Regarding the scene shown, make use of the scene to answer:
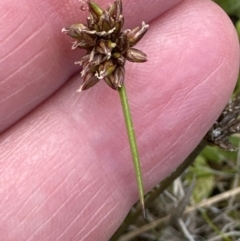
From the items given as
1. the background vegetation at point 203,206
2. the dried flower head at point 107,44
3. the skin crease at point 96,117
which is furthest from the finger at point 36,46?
the background vegetation at point 203,206

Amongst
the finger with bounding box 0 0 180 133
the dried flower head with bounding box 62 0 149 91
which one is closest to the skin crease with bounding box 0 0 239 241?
the finger with bounding box 0 0 180 133

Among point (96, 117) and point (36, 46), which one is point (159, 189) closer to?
point (96, 117)

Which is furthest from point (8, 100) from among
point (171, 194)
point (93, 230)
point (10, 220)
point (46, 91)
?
point (171, 194)

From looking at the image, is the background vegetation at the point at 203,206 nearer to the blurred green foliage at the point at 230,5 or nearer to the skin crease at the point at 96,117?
the blurred green foliage at the point at 230,5

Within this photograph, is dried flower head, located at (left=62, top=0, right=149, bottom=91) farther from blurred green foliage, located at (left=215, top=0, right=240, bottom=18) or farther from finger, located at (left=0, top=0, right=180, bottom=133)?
blurred green foliage, located at (left=215, top=0, right=240, bottom=18)

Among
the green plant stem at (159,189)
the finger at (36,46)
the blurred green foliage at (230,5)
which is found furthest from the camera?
the blurred green foliage at (230,5)
